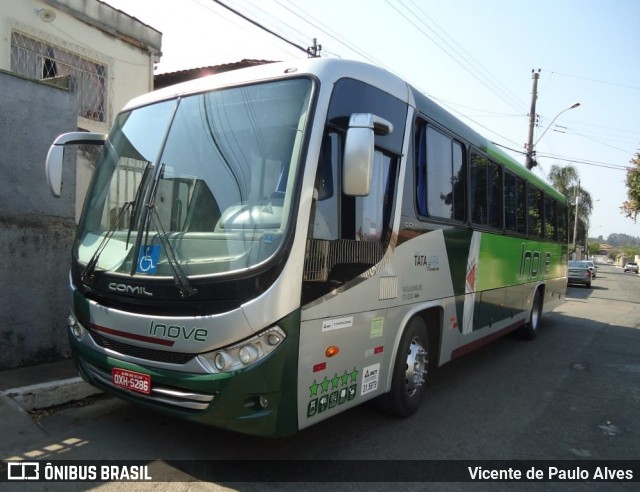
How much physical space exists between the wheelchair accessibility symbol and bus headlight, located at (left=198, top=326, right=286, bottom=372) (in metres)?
0.77

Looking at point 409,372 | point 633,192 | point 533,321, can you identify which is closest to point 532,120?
point 633,192

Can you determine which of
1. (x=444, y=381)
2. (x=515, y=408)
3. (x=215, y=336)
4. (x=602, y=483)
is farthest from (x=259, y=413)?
(x=444, y=381)

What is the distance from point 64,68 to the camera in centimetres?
988

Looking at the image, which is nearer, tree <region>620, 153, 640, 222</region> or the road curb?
the road curb

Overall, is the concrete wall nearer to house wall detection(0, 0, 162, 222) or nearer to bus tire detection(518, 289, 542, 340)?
house wall detection(0, 0, 162, 222)

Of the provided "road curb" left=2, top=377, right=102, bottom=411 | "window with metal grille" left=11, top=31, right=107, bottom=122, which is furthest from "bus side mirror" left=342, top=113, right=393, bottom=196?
"window with metal grille" left=11, top=31, right=107, bottom=122

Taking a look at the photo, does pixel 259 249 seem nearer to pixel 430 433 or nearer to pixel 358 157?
pixel 358 157

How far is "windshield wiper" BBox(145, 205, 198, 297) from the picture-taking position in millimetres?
3137

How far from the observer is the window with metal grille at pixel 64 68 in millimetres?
9156

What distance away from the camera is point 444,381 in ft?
20.1

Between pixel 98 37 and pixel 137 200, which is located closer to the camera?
pixel 137 200

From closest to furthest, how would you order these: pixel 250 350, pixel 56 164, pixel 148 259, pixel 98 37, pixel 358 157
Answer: pixel 250 350 < pixel 358 157 < pixel 148 259 < pixel 56 164 < pixel 98 37

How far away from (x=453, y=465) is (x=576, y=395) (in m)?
2.78

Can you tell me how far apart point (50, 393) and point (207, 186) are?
2.63 meters
